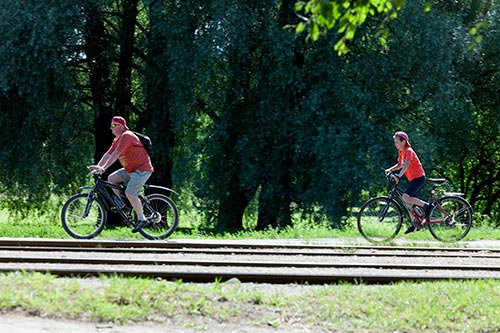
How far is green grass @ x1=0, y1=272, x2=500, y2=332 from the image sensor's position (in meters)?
7.37

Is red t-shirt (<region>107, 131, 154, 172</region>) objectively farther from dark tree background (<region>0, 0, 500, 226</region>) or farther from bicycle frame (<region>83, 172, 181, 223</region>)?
dark tree background (<region>0, 0, 500, 226</region>)

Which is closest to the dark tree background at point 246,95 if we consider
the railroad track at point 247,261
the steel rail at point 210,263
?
the railroad track at point 247,261

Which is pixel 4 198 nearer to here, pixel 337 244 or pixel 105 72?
pixel 105 72

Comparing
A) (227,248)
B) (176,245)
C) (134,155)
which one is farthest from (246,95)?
(176,245)

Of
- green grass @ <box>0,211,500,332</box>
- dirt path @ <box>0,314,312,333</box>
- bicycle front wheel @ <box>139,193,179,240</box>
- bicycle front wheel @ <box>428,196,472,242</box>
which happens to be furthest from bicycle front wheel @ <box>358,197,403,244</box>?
dirt path @ <box>0,314,312,333</box>

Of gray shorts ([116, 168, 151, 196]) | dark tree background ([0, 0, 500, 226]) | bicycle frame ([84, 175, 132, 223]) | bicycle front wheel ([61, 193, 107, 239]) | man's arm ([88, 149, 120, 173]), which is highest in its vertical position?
dark tree background ([0, 0, 500, 226])

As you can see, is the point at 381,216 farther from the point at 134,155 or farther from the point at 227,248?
the point at 134,155

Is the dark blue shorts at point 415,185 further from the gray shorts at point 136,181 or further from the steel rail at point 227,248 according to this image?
the gray shorts at point 136,181

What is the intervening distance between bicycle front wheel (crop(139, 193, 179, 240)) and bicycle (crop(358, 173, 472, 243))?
331 cm

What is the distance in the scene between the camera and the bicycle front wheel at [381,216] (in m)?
14.7

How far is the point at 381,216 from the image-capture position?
14.7 m

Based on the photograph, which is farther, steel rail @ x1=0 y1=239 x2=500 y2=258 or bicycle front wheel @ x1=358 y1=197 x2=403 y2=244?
bicycle front wheel @ x1=358 y1=197 x2=403 y2=244

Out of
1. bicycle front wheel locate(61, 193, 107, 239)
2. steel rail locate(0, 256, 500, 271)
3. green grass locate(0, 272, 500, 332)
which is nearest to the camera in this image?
green grass locate(0, 272, 500, 332)

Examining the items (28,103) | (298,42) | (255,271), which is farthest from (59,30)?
(255,271)
